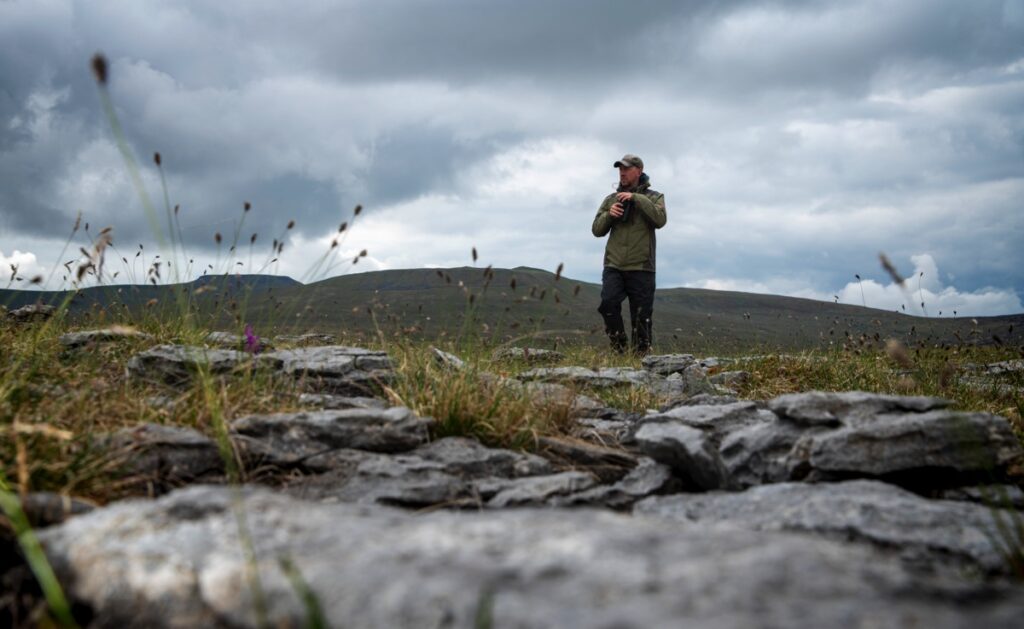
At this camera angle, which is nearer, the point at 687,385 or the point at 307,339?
the point at 687,385

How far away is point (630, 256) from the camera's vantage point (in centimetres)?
1259

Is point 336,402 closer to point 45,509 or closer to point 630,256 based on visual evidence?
point 45,509

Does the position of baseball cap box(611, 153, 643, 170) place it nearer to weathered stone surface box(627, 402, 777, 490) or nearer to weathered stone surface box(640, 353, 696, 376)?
weathered stone surface box(640, 353, 696, 376)

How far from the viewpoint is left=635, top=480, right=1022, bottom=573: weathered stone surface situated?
237 cm

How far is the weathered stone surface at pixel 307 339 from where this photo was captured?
7598mm

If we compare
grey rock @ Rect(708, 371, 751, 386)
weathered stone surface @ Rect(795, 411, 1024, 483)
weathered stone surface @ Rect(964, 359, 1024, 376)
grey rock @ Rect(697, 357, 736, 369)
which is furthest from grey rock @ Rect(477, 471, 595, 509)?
weathered stone surface @ Rect(964, 359, 1024, 376)

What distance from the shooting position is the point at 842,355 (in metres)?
9.67

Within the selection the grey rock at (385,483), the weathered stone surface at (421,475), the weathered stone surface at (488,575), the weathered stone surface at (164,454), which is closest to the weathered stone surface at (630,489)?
the weathered stone surface at (421,475)

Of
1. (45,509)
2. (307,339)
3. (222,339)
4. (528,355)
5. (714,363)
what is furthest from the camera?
(714,363)

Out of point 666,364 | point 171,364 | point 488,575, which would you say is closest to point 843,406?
point 488,575

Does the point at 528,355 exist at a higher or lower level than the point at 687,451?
higher

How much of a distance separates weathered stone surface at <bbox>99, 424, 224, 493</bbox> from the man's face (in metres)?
9.90

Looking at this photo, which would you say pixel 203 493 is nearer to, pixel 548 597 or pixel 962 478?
pixel 548 597

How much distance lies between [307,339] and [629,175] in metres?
6.47
